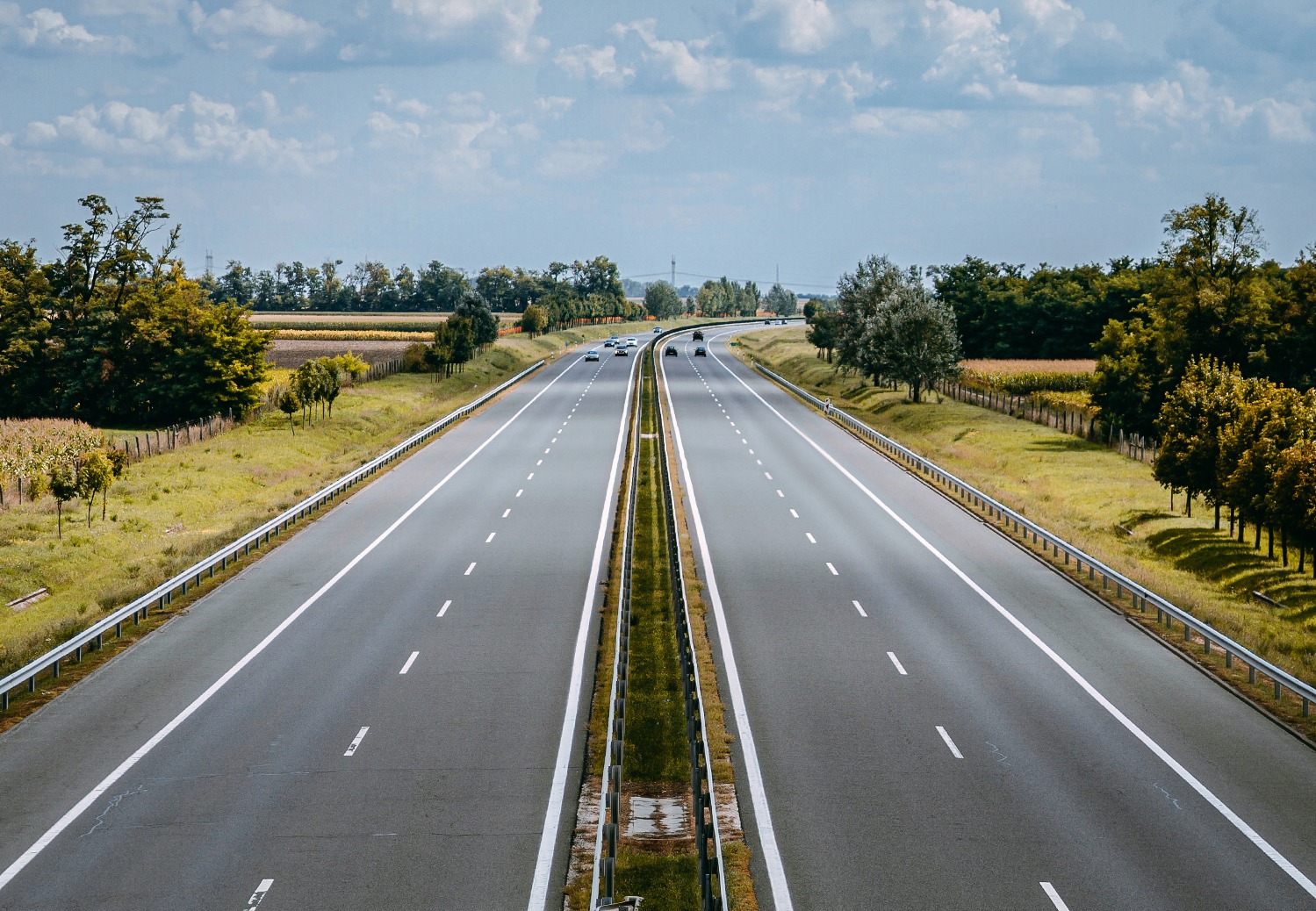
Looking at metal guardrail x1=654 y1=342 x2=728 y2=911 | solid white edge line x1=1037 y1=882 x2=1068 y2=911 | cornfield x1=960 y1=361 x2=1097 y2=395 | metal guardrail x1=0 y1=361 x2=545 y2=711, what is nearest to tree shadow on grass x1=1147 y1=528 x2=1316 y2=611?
metal guardrail x1=654 y1=342 x2=728 y2=911

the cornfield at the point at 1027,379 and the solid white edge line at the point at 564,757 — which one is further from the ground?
the cornfield at the point at 1027,379

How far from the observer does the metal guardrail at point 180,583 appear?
73.3 feet

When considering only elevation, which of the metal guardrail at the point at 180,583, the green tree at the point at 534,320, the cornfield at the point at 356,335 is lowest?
the metal guardrail at the point at 180,583

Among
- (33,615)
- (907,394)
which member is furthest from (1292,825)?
(907,394)

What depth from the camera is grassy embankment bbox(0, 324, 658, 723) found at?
2870 centimetres

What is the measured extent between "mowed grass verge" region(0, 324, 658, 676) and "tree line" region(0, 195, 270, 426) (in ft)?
20.0

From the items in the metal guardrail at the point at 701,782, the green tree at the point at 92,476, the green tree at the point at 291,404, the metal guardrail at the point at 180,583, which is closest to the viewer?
the metal guardrail at the point at 701,782

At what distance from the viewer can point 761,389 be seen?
90.9 m

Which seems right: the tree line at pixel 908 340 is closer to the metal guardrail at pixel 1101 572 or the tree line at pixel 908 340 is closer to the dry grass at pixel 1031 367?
the dry grass at pixel 1031 367

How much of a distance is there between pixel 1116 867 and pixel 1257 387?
31.3 meters

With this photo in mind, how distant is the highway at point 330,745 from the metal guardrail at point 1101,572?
12361mm

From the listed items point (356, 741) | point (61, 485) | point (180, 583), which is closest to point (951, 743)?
point (356, 741)

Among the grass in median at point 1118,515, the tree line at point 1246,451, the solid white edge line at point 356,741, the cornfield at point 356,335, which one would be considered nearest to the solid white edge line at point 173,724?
the solid white edge line at point 356,741

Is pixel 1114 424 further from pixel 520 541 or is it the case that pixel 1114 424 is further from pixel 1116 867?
pixel 1116 867
